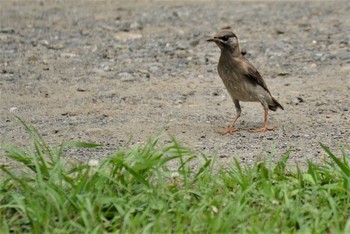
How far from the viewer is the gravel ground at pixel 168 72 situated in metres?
7.47

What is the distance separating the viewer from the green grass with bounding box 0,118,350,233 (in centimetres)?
512

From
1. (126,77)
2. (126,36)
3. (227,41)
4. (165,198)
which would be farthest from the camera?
(126,36)

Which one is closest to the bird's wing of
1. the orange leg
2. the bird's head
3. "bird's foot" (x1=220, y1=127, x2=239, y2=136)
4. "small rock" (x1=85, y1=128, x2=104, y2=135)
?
the bird's head

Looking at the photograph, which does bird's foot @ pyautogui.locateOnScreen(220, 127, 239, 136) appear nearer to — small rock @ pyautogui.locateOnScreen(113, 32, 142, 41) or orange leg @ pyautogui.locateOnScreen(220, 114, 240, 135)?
orange leg @ pyautogui.locateOnScreen(220, 114, 240, 135)

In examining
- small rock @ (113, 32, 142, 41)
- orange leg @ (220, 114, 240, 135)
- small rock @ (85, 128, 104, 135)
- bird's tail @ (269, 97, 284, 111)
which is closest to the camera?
small rock @ (85, 128, 104, 135)

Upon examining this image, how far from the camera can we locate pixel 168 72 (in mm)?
9594

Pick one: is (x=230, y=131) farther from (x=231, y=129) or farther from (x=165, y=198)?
(x=165, y=198)

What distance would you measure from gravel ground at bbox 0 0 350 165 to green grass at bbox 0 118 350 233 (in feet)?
2.96

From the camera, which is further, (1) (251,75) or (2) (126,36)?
(2) (126,36)

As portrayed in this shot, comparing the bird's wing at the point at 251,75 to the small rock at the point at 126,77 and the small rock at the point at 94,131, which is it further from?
the small rock at the point at 126,77

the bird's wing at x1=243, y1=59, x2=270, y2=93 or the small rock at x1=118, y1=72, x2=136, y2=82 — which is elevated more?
the bird's wing at x1=243, y1=59, x2=270, y2=93

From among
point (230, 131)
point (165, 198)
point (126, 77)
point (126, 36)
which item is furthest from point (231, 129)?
point (126, 36)

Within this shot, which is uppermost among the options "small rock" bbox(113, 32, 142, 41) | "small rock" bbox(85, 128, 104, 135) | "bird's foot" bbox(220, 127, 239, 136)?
"small rock" bbox(85, 128, 104, 135)

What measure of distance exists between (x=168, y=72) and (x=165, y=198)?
4311mm
